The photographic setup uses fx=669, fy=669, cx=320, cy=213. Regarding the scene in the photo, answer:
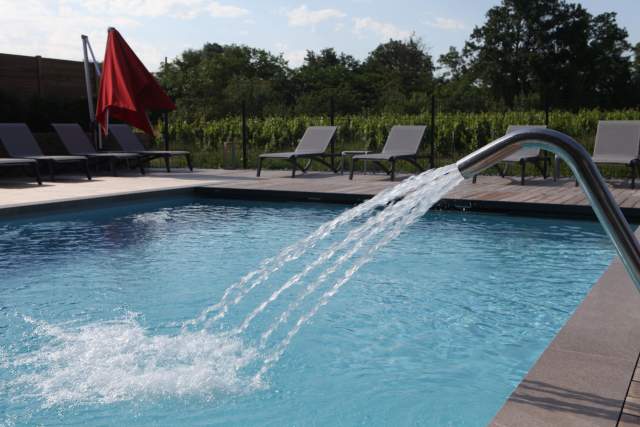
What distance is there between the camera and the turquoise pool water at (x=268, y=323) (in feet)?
10.2

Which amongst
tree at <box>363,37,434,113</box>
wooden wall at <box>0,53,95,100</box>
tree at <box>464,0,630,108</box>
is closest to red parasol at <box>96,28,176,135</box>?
wooden wall at <box>0,53,95,100</box>

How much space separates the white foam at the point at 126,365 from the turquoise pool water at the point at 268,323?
0.01 meters

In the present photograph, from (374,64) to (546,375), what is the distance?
46899 millimetres

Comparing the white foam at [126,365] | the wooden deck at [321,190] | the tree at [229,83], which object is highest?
the tree at [229,83]

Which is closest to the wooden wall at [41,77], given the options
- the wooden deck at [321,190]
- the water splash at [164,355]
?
the wooden deck at [321,190]

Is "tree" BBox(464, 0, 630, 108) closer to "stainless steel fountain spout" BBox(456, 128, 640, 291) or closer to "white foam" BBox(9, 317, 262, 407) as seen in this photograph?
"white foam" BBox(9, 317, 262, 407)

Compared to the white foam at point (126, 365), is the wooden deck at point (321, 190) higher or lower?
higher

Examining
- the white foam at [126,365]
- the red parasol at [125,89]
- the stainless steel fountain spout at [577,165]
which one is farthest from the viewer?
the red parasol at [125,89]

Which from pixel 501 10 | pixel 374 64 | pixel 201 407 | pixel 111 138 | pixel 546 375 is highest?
pixel 501 10

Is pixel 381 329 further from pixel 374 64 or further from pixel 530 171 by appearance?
pixel 374 64

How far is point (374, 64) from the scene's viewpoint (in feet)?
157

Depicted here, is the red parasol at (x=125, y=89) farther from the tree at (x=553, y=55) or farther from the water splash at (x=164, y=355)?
the tree at (x=553, y=55)

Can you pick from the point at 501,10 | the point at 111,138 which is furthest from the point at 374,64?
the point at 111,138

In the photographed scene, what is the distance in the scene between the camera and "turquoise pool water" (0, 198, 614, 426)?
3102 mm
